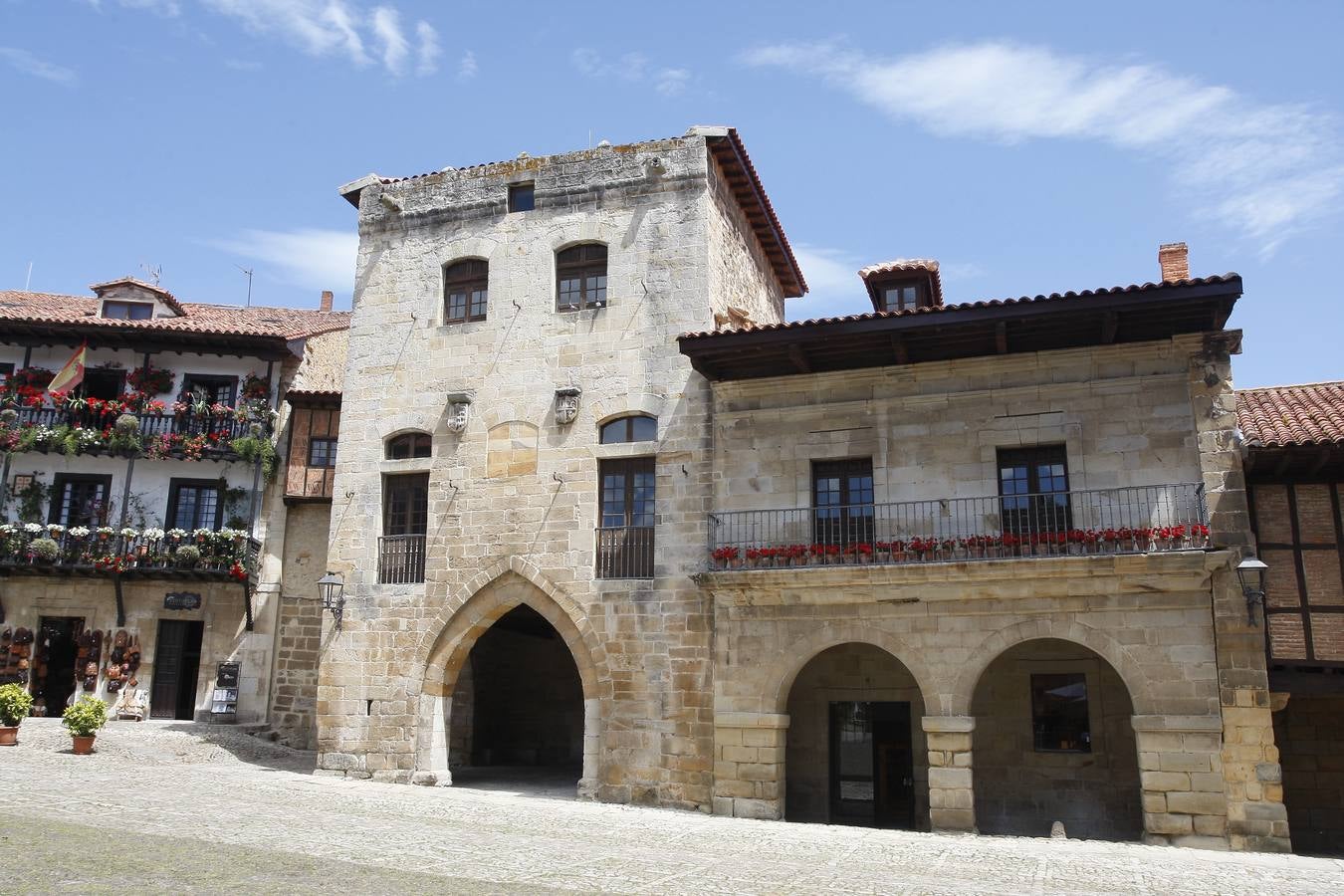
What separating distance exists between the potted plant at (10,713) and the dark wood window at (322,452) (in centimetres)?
768

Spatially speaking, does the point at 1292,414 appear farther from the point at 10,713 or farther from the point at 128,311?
the point at 128,311

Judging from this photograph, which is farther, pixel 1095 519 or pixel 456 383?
pixel 456 383

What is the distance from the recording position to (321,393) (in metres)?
23.9

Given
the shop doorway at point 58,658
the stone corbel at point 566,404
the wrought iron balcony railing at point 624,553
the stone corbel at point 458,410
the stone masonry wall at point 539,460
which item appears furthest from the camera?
the shop doorway at point 58,658

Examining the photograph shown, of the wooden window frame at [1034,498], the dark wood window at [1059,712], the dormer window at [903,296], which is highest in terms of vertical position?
the dormer window at [903,296]

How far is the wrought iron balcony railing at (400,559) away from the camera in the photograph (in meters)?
19.5

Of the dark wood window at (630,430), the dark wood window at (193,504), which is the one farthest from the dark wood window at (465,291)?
the dark wood window at (193,504)

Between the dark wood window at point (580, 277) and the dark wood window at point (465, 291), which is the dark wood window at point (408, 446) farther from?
the dark wood window at point (580, 277)

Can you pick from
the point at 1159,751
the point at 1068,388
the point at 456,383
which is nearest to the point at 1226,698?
the point at 1159,751

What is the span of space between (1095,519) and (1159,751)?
326 centimetres

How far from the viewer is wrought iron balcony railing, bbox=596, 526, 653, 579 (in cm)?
1811

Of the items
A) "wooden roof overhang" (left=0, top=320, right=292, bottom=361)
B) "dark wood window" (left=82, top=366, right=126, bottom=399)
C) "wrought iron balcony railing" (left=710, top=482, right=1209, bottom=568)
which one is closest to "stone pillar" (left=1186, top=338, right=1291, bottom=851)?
"wrought iron balcony railing" (left=710, top=482, right=1209, bottom=568)

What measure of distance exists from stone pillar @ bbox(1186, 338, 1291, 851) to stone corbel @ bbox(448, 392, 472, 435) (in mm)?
11870

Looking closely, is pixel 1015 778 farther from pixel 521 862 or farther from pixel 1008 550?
pixel 521 862
